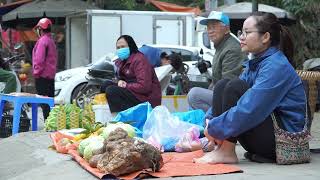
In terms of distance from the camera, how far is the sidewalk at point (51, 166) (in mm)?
4758

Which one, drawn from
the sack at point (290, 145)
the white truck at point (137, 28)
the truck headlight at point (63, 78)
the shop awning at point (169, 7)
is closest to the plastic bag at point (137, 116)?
the sack at point (290, 145)

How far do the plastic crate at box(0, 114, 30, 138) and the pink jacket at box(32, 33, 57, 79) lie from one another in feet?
3.08

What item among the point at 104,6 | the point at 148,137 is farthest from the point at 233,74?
the point at 104,6

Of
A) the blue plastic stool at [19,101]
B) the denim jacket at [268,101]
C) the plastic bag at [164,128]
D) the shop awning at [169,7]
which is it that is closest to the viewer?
the denim jacket at [268,101]

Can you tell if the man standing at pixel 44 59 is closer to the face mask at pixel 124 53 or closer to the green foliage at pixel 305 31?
the face mask at pixel 124 53

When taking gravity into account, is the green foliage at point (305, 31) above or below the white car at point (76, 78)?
above

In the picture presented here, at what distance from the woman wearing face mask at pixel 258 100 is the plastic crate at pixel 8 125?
5.08 metres

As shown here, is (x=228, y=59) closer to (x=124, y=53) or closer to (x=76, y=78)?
(x=124, y=53)

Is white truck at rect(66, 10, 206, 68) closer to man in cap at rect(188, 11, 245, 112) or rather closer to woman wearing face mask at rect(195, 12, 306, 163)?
man in cap at rect(188, 11, 245, 112)

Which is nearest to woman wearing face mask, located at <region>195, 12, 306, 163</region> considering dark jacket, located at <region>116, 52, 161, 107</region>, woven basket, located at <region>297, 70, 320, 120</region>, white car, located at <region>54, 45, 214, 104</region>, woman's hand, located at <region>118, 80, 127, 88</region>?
woven basket, located at <region>297, 70, 320, 120</region>

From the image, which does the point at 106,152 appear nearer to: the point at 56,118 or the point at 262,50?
the point at 262,50

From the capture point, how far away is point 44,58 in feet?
34.3

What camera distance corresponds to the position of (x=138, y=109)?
716 centimetres

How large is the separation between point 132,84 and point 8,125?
2590 mm
